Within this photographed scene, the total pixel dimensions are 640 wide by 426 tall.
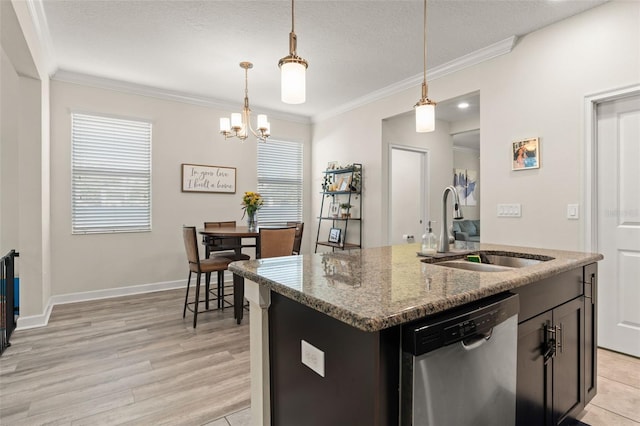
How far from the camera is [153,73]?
3943 millimetres

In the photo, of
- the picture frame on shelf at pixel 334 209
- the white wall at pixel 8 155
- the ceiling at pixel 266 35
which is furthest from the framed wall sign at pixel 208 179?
the white wall at pixel 8 155

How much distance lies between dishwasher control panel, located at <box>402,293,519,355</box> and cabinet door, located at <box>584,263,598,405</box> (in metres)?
0.95

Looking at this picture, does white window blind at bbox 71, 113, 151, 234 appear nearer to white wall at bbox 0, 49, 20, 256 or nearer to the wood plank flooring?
white wall at bbox 0, 49, 20, 256

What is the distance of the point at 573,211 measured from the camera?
9.12 feet

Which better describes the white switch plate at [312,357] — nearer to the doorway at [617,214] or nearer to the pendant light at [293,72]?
the pendant light at [293,72]

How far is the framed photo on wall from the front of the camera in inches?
118

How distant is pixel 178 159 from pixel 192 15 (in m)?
2.28

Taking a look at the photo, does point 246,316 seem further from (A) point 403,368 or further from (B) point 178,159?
(A) point 403,368

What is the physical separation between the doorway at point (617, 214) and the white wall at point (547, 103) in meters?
0.13

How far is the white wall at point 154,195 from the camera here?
13.0 feet

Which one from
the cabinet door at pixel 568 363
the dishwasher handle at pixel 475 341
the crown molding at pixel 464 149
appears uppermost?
the crown molding at pixel 464 149

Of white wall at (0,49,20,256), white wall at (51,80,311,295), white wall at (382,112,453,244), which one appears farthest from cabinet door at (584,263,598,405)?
white wall at (0,49,20,256)

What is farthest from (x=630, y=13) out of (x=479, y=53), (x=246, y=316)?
(x=246, y=316)

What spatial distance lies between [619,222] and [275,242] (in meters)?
2.90
